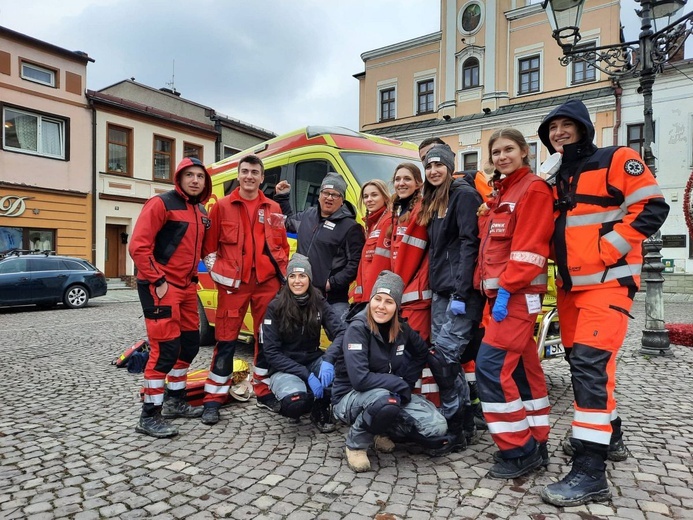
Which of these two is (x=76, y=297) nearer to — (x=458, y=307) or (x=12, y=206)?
(x=12, y=206)

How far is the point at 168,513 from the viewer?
273 centimetres

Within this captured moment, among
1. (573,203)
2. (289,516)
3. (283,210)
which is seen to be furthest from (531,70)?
(289,516)

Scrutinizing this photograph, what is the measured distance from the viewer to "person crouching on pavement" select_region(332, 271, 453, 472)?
10.9 feet

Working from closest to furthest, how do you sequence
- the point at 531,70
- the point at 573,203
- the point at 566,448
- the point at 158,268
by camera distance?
the point at 573,203 → the point at 566,448 → the point at 158,268 → the point at 531,70

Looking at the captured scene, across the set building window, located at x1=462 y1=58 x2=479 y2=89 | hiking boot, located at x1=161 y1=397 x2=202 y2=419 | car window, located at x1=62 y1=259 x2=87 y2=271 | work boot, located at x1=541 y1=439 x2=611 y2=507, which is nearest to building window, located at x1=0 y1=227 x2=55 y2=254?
car window, located at x1=62 y1=259 x2=87 y2=271

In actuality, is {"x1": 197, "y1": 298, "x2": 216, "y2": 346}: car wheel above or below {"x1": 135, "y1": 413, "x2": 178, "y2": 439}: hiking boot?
above

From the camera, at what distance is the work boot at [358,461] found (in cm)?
325

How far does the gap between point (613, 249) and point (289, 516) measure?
228 cm

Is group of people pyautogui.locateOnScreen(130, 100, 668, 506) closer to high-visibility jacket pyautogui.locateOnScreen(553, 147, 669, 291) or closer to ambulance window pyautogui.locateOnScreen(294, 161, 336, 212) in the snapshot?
high-visibility jacket pyautogui.locateOnScreen(553, 147, 669, 291)

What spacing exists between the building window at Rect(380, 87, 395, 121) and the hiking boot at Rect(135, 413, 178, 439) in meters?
26.8

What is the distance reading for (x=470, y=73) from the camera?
26.1m

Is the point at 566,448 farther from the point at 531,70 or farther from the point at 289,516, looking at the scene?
the point at 531,70

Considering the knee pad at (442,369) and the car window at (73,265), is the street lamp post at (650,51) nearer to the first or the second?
the knee pad at (442,369)

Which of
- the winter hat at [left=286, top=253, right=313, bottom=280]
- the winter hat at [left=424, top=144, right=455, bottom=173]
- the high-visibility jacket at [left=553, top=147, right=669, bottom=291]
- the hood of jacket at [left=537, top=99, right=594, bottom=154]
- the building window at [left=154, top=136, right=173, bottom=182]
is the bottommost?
the winter hat at [left=286, top=253, right=313, bottom=280]
